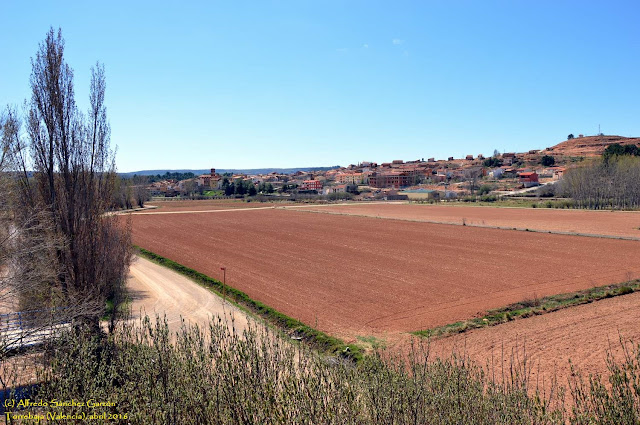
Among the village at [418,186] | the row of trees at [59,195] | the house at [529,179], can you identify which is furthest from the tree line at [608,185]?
the row of trees at [59,195]

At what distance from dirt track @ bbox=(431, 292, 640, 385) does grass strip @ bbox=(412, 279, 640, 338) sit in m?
0.44

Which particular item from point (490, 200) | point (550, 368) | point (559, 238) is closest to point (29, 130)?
point (550, 368)

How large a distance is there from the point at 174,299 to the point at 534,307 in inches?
738

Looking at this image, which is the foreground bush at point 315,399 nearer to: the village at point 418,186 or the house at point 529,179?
the village at point 418,186

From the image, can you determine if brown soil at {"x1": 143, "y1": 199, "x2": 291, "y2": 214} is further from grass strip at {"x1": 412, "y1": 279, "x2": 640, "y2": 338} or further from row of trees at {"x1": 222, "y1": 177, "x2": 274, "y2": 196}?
grass strip at {"x1": 412, "y1": 279, "x2": 640, "y2": 338}

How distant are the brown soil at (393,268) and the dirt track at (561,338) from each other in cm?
236

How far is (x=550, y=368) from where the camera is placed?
539 inches

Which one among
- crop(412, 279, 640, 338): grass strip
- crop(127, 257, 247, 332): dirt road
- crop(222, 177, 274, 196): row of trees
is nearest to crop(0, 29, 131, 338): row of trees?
crop(127, 257, 247, 332): dirt road

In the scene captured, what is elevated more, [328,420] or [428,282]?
[328,420]

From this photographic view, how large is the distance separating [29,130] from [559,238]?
145ft

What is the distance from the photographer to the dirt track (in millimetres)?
14156

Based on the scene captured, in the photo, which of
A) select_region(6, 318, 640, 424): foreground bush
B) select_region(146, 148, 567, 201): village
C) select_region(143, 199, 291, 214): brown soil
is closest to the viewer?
select_region(6, 318, 640, 424): foreground bush

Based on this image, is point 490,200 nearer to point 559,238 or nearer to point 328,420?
point 559,238

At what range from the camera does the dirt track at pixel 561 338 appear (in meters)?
14.2
